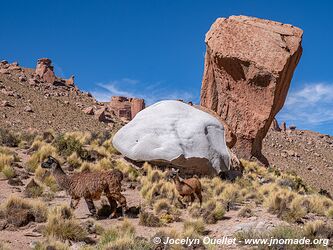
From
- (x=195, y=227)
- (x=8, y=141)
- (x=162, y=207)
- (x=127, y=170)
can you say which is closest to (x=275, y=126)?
(x=8, y=141)

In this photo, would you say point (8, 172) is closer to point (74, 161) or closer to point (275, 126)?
point (74, 161)

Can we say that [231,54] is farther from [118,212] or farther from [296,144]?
[296,144]

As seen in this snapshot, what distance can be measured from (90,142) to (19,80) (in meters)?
33.4

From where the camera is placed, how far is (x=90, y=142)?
20469mm

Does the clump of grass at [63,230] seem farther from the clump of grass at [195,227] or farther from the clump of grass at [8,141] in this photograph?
the clump of grass at [8,141]

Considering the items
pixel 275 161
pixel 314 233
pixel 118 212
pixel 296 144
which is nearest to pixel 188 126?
pixel 118 212

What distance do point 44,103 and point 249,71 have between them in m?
29.7

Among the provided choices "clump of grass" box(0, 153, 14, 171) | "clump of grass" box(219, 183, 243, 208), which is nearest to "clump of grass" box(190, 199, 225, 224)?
"clump of grass" box(219, 183, 243, 208)

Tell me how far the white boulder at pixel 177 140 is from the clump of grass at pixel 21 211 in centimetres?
680

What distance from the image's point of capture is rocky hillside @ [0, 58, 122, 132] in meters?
39.9

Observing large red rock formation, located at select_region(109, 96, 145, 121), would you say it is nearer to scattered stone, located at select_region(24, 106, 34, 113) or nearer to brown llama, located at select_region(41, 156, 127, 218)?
scattered stone, located at select_region(24, 106, 34, 113)

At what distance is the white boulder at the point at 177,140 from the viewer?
16.2 metres

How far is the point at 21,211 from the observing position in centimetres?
931

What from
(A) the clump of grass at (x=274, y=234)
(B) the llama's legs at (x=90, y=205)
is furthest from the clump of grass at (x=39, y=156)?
(A) the clump of grass at (x=274, y=234)
